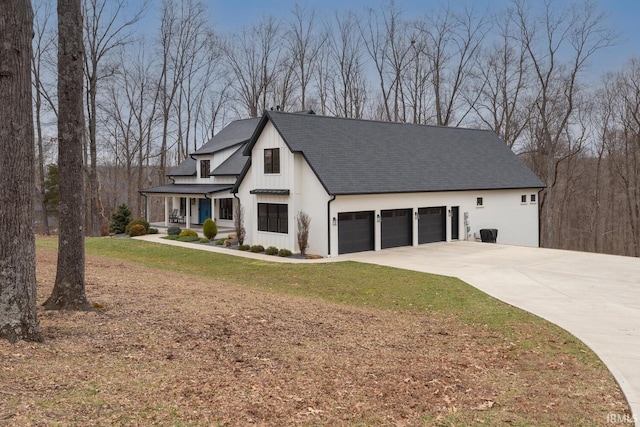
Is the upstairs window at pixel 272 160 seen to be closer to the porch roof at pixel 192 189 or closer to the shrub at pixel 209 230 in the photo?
the shrub at pixel 209 230

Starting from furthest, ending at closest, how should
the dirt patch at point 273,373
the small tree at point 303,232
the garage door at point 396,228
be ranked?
the garage door at point 396,228 → the small tree at point 303,232 → the dirt patch at point 273,373

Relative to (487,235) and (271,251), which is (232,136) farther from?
(487,235)

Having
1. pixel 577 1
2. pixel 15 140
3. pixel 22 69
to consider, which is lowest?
pixel 15 140

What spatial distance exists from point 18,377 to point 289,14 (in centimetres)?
3891

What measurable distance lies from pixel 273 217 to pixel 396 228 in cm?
563

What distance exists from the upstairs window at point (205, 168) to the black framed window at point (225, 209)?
2.11 m

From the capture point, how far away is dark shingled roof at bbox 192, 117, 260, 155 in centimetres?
3353

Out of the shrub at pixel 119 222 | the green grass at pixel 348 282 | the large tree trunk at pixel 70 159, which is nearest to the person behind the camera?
the large tree trunk at pixel 70 159

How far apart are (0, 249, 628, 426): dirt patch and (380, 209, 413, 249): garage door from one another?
44.0 feet

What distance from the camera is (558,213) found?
42.5 m

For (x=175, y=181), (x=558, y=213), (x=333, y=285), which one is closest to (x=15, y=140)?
(x=333, y=285)

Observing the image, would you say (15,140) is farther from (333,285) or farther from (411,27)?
(411,27)

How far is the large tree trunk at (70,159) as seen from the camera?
803 cm

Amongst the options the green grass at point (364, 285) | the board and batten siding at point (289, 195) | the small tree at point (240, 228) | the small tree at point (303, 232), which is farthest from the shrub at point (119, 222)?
the small tree at point (303, 232)
